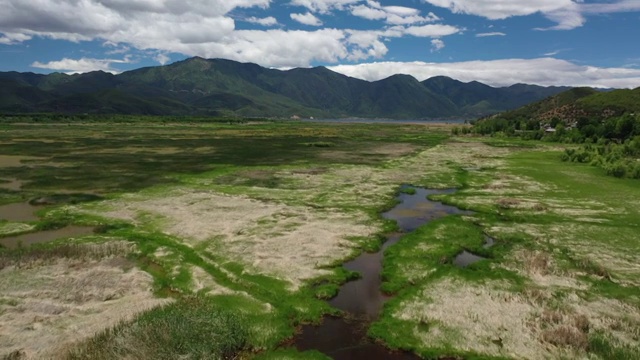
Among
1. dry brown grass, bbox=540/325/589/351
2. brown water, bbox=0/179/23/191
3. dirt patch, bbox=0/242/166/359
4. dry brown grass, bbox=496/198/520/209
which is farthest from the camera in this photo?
brown water, bbox=0/179/23/191

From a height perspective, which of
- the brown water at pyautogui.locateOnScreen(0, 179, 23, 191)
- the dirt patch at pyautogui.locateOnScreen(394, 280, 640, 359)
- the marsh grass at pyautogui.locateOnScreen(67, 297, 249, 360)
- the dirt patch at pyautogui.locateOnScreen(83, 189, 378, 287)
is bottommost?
the brown water at pyautogui.locateOnScreen(0, 179, 23, 191)

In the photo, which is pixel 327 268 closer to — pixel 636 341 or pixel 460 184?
pixel 636 341

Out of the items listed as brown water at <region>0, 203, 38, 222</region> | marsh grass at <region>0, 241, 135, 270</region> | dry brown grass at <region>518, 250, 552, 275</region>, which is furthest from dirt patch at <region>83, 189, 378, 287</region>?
dry brown grass at <region>518, 250, 552, 275</region>

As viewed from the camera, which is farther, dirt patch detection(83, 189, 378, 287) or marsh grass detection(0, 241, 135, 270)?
dirt patch detection(83, 189, 378, 287)

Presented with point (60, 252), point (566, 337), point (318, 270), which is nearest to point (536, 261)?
point (566, 337)

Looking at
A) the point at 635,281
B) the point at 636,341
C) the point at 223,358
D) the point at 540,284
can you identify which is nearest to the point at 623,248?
the point at 635,281

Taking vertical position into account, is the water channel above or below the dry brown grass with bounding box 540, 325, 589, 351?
below

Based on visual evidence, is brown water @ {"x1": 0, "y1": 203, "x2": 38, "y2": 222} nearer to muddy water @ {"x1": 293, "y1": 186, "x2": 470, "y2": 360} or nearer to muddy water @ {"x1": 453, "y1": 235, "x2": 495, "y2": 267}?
muddy water @ {"x1": 293, "y1": 186, "x2": 470, "y2": 360}

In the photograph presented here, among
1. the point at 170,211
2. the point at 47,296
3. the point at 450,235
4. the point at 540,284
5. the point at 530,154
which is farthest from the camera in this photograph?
the point at 530,154
